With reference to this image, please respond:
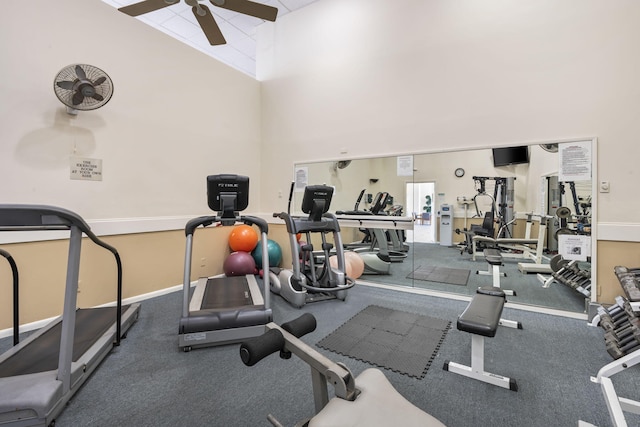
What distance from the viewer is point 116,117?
3.50m

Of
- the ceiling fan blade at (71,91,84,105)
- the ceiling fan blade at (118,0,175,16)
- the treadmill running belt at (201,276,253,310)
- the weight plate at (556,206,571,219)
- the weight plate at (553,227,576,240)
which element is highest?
the ceiling fan blade at (118,0,175,16)

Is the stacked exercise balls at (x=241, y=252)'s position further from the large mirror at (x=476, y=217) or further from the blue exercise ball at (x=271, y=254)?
the large mirror at (x=476, y=217)

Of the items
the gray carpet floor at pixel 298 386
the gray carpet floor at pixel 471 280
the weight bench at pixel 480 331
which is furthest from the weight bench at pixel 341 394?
the gray carpet floor at pixel 471 280

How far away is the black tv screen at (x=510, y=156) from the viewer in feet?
11.8

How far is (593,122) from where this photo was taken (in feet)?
10.1

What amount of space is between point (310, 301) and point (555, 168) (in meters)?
3.21

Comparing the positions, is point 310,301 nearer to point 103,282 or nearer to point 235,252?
point 235,252

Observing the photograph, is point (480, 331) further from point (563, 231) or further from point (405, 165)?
point (405, 165)

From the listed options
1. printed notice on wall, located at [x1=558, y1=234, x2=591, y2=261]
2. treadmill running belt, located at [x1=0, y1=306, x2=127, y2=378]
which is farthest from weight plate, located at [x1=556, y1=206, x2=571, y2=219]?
treadmill running belt, located at [x1=0, y1=306, x2=127, y2=378]

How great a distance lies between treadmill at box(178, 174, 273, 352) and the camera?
2484mm

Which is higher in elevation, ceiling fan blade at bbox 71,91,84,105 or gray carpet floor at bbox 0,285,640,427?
ceiling fan blade at bbox 71,91,84,105

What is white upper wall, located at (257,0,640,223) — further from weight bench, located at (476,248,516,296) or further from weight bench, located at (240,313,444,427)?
weight bench, located at (240,313,444,427)

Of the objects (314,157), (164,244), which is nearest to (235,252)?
(164,244)

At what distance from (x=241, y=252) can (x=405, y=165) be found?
9.11 ft
